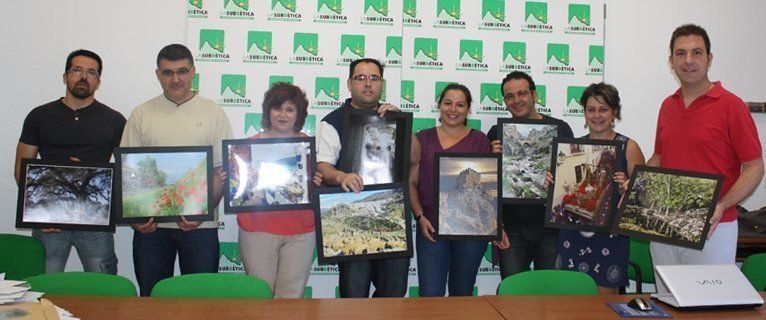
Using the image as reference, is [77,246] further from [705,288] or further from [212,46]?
[705,288]

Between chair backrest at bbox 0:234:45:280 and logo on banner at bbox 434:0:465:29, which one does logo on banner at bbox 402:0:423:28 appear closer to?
logo on banner at bbox 434:0:465:29

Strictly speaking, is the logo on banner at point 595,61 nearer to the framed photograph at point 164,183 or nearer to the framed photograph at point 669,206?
the framed photograph at point 669,206

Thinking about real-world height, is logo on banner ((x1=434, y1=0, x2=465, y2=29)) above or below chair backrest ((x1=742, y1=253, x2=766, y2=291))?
above

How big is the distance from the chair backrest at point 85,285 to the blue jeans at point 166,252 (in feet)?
3.05

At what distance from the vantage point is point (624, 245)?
3670 millimetres

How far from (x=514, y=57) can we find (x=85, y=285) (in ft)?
12.2

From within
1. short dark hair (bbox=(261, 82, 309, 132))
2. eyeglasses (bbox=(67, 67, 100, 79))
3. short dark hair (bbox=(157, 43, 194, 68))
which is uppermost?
short dark hair (bbox=(157, 43, 194, 68))

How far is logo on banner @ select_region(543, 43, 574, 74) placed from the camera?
499 cm

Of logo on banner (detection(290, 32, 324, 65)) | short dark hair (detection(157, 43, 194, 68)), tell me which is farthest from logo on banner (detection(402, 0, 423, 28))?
short dark hair (detection(157, 43, 194, 68))

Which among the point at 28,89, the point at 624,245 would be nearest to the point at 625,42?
the point at 624,245

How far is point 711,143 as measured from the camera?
3.24 meters

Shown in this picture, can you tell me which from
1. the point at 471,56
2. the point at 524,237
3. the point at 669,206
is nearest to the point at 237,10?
the point at 471,56

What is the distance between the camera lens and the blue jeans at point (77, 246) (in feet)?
12.4

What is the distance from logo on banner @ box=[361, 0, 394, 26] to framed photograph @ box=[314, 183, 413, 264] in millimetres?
2022
